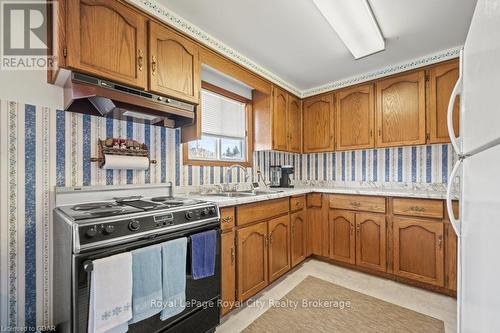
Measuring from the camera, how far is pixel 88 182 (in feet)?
5.05

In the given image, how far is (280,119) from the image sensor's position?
292 centimetres

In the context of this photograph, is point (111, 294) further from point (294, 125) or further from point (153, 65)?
point (294, 125)

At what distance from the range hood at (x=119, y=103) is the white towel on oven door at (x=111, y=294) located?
0.92 m

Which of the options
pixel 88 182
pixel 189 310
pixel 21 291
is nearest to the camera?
pixel 21 291

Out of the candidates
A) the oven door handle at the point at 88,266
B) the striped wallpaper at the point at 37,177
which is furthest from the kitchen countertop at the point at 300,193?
the oven door handle at the point at 88,266

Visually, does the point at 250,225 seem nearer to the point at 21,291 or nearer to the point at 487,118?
the point at 21,291

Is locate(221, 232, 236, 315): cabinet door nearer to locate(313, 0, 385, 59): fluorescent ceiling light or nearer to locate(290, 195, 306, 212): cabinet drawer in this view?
locate(290, 195, 306, 212): cabinet drawer

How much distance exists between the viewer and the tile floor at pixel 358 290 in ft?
Answer: 5.81

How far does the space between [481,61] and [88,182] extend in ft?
6.61

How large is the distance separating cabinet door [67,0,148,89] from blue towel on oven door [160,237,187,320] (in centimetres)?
106

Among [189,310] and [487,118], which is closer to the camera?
[487,118]

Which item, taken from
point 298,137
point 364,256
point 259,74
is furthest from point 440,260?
point 259,74

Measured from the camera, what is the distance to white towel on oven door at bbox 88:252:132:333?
3.27ft

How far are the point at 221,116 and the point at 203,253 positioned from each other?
5.28 feet
